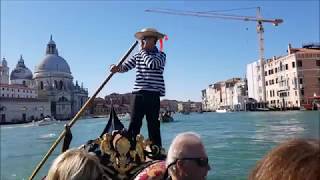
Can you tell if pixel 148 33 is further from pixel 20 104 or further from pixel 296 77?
pixel 20 104

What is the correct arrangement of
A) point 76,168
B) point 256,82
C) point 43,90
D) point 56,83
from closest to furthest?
point 76,168
point 256,82
point 43,90
point 56,83

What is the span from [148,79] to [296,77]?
3943 cm

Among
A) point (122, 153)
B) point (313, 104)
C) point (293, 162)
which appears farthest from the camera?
point (313, 104)

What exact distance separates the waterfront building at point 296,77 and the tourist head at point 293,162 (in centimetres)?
4078

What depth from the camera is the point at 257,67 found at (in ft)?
161

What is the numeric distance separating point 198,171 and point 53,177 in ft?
1.39

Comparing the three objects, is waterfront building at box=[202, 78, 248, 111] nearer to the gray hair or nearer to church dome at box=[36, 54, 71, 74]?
church dome at box=[36, 54, 71, 74]

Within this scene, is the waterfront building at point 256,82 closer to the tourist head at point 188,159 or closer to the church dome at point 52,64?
the church dome at point 52,64

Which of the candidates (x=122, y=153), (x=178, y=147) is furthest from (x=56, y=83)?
(x=178, y=147)

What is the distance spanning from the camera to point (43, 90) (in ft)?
209

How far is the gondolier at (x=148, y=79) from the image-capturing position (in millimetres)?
2574

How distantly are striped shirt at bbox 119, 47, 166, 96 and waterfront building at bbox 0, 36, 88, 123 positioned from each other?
55540 millimetres

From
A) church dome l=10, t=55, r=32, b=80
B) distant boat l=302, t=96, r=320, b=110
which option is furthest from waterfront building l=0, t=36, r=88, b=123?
distant boat l=302, t=96, r=320, b=110

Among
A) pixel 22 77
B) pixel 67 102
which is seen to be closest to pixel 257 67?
pixel 67 102
